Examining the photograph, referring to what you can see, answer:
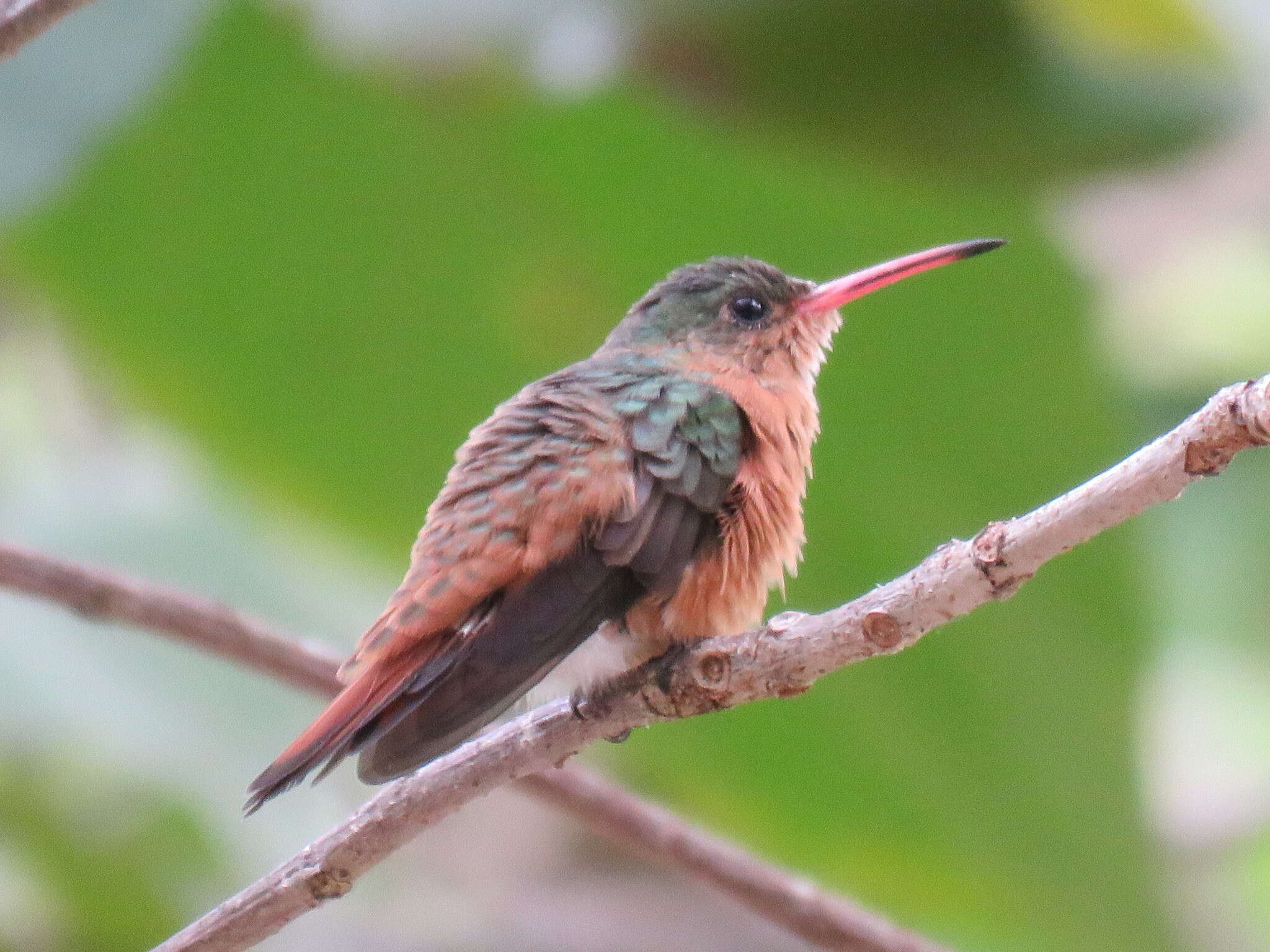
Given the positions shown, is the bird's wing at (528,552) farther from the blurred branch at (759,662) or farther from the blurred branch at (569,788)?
the blurred branch at (569,788)

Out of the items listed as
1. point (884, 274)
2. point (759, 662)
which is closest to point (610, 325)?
point (884, 274)

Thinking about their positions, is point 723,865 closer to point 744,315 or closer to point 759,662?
point 759,662

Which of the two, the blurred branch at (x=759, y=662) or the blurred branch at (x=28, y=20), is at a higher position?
the blurred branch at (x=28, y=20)

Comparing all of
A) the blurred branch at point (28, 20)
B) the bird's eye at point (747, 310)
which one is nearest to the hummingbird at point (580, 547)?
the bird's eye at point (747, 310)

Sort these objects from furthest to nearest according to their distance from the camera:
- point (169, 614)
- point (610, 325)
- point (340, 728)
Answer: point (610, 325)
point (169, 614)
point (340, 728)

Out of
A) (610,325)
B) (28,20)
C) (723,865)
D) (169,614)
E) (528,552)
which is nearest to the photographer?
(28,20)

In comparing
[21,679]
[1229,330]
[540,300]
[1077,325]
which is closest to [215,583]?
[21,679]

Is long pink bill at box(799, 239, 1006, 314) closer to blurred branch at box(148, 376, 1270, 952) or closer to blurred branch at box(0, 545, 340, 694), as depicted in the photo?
blurred branch at box(148, 376, 1270, 952)
